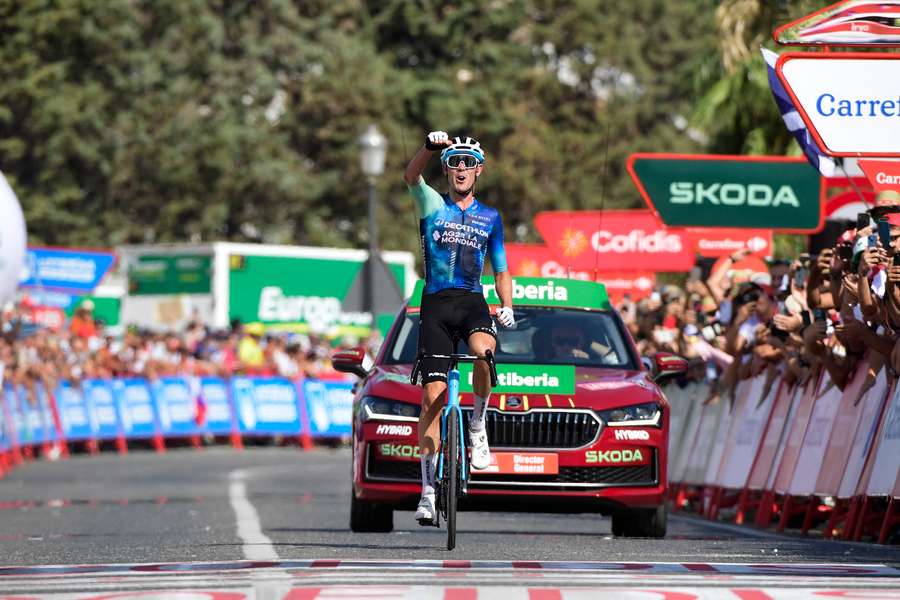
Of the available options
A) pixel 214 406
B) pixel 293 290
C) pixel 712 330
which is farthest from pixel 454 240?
pixel 293 290

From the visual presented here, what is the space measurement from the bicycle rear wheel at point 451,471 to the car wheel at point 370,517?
2.52 meters

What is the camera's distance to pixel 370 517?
50.7 ft

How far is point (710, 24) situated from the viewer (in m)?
80.0

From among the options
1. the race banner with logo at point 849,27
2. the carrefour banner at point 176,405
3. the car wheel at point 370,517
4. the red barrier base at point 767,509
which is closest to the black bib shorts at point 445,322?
the car wheel at point 370,517

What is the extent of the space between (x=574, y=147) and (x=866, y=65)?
179ft

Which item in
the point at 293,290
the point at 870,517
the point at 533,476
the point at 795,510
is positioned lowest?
the point at 293,290

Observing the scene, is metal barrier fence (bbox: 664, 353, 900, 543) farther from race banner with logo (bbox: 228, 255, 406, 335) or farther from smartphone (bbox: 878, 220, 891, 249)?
race banner with logo (bbox: 228, 255, 406, 335)

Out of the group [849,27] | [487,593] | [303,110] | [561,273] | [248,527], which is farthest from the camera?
[303,110]

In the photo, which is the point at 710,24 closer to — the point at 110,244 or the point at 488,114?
the point at 488,114

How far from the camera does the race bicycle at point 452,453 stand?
1261 cm

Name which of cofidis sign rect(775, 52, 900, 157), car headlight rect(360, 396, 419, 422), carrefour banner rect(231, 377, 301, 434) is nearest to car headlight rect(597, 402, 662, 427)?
car headlight rect(360, 396, 419, 422)

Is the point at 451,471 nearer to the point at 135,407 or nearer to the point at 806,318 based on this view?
the point at 806,318

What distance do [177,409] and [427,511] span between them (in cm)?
2781

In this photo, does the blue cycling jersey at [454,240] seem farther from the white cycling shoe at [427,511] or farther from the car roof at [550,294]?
the car roof at [550,294]
